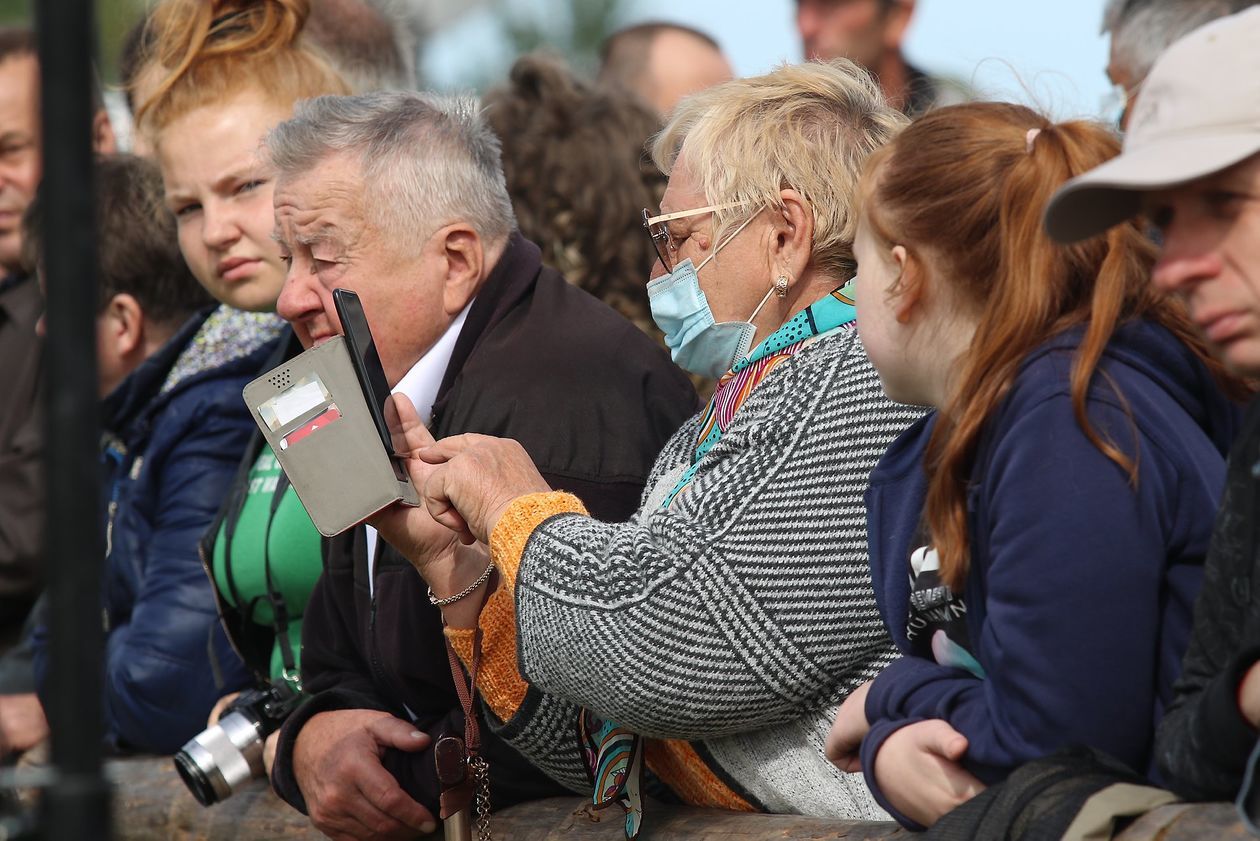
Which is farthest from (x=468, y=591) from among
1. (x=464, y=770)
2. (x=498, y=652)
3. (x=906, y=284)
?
(x=906, y=284)

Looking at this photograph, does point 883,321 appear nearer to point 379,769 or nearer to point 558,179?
point 379,769

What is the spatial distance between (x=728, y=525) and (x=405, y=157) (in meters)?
1.28

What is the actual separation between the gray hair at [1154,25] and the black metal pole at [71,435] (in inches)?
147

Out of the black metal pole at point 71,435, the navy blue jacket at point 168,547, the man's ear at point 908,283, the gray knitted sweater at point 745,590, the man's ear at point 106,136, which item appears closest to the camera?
the black metal pole at point 71,435

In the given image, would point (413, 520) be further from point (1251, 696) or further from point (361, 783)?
point (1251, 696)

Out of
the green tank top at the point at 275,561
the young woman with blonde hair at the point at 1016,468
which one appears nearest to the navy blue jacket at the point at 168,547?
the green tank top at the point at 275,561

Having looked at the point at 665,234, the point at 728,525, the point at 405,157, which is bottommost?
Result: the point at 728,525

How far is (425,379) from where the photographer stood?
3.38m

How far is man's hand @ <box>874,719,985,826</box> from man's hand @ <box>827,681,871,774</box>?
0.11m

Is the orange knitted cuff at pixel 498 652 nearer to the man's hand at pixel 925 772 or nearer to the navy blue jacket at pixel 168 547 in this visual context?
the man's hand at pixel 925 772

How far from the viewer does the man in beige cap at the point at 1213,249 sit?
183 centimetres

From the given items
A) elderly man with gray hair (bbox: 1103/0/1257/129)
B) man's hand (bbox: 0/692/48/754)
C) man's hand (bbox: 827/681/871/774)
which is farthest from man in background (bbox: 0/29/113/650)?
man's hand (bbox: 827/681/871/774)

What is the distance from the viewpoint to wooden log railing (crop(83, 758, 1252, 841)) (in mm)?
1878

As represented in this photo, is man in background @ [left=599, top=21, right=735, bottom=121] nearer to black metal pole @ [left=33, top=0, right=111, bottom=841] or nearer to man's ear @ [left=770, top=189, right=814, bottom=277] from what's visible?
man's ear @ [left=770, top=189, right=814, bottom=277]
